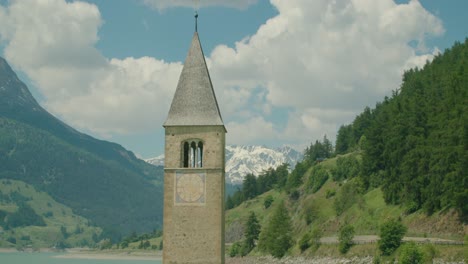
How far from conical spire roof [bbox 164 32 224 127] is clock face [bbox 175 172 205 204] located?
11.9ft

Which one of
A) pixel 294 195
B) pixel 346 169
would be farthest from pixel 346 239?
pixel 294 195

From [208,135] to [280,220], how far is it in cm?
9483

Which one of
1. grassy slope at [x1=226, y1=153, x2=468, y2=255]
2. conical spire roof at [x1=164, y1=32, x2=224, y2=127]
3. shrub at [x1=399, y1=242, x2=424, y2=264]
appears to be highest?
conical spire roof at [x1=164, y1=32, x2=224, y2=127]

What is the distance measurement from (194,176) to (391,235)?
45.1 meters

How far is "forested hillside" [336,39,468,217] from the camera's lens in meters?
80.0

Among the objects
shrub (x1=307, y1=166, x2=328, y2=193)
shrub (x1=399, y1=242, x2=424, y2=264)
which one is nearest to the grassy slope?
shrub (x1=307, y1=166, x2=328, y2=193)

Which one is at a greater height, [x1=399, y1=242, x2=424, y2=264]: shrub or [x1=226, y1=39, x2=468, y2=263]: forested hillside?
[x1=226, y1=39, x2=468, y2=263]: forested hillside

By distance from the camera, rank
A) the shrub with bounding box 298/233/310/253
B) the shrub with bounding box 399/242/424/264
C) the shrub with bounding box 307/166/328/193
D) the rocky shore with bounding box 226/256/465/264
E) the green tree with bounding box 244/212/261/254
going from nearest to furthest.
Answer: the shrub with bounding box 399/242/424/264 → the rocky shore with bounding box 226/256/465/264 → the shrub with bounding box 298/233/310/253 → the green tree with bounding box 244/212/261/254 → the shrub with bounding box 307/166/328/193

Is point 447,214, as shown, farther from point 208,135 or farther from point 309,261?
point 208,135

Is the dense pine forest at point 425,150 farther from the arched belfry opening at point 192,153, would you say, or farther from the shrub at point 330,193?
the arched belfry opening at point 192,153

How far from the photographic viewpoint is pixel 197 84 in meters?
46.3

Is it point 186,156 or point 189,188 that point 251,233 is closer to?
point 186,156

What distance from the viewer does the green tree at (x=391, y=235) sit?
81.9 meters

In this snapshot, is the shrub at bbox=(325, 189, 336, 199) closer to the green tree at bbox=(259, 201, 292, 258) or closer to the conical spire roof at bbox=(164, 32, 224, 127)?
the green tree at bbox=(259, 201, 292, 258)
